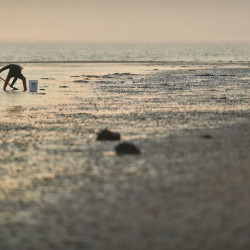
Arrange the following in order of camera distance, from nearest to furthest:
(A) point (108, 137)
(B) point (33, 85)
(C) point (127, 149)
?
(C) point (127, 149), (A) point (108, 137), (B) point (33, 85)

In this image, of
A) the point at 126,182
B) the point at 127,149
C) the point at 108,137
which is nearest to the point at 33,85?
the point at 108,137

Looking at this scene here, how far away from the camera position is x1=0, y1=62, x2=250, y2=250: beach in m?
7.36

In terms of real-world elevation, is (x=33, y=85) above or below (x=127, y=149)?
below

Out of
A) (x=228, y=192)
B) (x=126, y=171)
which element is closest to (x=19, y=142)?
(x=126, y=171)

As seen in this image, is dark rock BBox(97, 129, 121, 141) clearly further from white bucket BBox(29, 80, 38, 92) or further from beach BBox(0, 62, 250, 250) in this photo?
white bucket BBox(29, 80, 38, 92)

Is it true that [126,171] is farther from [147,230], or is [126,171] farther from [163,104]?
[163,104]

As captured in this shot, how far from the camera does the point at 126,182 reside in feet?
33.3

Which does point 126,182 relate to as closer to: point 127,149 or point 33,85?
point 127,149

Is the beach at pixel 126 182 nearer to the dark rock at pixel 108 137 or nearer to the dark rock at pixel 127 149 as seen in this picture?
the dark rock at pixel 127 149

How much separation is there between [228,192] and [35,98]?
19332mm

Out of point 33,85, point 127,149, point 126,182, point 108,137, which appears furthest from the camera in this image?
point 33,85

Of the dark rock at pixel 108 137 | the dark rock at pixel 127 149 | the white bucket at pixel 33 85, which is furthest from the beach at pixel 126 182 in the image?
the white bucket at pixel 33 85

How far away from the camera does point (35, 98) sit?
1091 inches

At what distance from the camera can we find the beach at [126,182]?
7.36m
